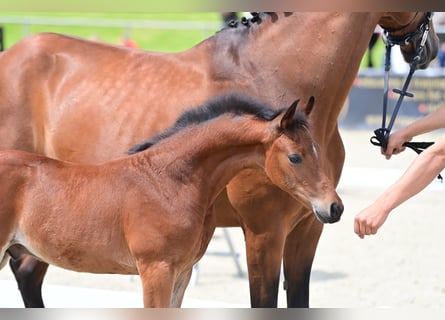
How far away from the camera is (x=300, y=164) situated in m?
2.74

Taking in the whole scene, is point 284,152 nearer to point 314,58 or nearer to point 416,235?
point 314,58

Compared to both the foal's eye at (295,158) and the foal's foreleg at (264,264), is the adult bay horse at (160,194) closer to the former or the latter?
the foal's eye at (295,158)

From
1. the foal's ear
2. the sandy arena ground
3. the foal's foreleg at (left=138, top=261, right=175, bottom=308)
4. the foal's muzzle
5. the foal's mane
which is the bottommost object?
the sandy arena ground

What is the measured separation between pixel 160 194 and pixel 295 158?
508mm

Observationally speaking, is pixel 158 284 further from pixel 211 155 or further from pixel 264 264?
pixel 264 264

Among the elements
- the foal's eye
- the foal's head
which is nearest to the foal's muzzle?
the foal's head

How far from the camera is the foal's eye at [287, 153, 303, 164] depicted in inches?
107

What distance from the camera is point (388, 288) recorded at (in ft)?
18.8

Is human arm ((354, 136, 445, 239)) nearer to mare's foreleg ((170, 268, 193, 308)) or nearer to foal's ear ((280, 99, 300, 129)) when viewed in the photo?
foal's ear ((280, 99, 300, 129))

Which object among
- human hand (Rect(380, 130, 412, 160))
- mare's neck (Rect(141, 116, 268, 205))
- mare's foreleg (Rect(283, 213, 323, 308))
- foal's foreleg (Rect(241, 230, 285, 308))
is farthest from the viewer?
mare's foreleg (Rect(283, 213, 323, 308))

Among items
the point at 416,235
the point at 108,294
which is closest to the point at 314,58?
the point at 108,294

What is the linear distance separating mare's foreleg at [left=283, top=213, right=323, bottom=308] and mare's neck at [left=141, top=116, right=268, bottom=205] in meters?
0.80

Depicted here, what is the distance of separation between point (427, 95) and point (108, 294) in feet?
28.9

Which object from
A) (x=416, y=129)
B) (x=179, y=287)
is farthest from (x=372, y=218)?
(x=179, y=287)
